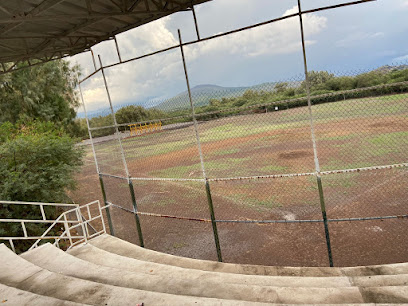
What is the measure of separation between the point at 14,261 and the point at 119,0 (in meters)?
5.63

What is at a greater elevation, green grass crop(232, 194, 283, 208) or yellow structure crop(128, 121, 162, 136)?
yellow structure crop(128, 121, 162, 136)

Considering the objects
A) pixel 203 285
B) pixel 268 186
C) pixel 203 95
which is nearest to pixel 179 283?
pixel 203 285

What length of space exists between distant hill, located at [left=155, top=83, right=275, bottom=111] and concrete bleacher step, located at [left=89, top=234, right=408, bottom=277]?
303 cm

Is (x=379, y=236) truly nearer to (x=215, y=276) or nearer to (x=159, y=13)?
(x=215, y=276)

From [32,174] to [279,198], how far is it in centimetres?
906

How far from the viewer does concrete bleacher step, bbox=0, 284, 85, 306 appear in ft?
12.5

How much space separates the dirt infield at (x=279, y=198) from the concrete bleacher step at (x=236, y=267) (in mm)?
1629

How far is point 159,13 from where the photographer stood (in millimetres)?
6727

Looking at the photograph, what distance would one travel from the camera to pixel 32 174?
10977 millimetres

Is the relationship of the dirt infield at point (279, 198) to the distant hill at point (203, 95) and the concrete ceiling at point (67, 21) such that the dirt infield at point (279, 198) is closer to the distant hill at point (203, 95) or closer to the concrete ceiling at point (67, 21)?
the distant hill at point (203, 95)

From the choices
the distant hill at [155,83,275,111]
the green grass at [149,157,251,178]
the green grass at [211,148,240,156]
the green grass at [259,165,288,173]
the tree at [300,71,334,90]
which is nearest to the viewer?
the distant hill at [155,83,275,111]

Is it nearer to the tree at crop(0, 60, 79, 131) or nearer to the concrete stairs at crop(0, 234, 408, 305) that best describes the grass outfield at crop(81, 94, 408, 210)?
the concrete stairs at crop(0, 234, 408, 305)

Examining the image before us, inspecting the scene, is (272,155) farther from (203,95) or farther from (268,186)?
(203,95)

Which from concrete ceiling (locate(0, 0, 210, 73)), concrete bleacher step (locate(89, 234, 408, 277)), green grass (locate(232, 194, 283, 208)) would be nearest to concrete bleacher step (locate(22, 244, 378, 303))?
concrete bleacher step (locate(89, 234, 408, 277))
